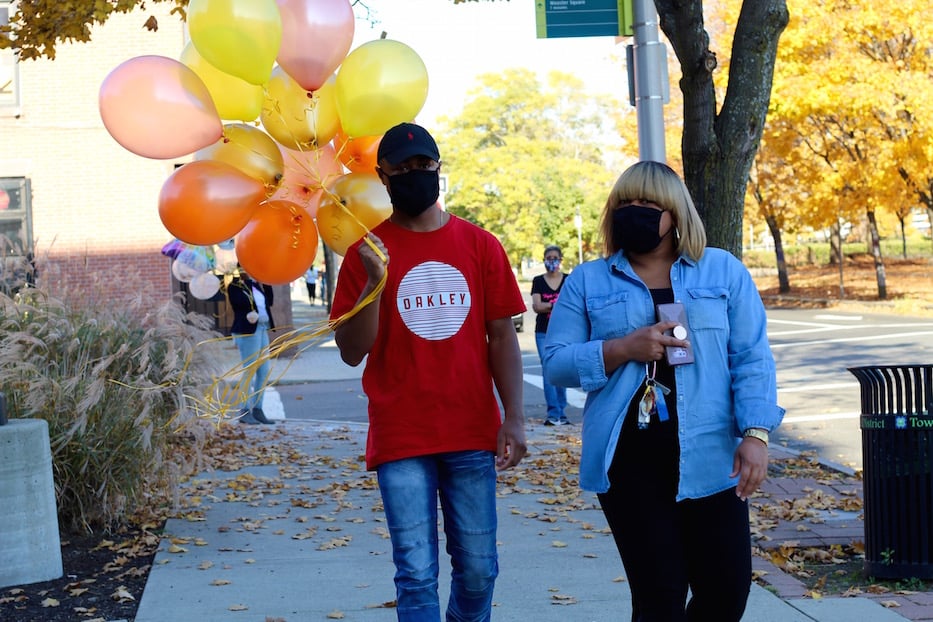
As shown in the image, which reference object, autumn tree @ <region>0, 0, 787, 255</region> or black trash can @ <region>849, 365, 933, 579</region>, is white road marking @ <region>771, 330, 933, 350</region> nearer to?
autumn tree @ <region>0, 0, 787, 255</region>

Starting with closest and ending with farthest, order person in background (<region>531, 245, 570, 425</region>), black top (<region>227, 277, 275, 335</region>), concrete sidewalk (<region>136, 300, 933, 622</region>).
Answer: concrete sidewalk (<region>136, 300, 933, 622</region>), black top (<region>227, 277, 275, 335</region>), person in background (<region>531, 245, 570, 425</region>)

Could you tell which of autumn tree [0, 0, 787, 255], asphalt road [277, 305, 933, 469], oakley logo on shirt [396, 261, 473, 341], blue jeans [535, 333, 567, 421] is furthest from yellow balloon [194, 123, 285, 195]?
blue jeans [535, 333, 567, 421]

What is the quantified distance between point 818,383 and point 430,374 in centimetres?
1180

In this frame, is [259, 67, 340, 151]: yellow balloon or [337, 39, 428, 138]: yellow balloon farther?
[259, 67, 340, 151]: yellow balloon

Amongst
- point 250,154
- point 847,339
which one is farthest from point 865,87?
point 250,154

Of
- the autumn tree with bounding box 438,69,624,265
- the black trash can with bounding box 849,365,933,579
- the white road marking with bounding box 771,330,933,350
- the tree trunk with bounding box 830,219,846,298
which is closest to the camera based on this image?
the black trash can with bounding box 849,365,933,579

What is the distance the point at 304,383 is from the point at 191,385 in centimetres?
1059

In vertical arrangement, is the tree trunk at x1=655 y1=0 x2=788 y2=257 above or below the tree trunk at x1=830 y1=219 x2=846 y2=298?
above

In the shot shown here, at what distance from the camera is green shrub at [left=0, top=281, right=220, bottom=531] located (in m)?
6.64

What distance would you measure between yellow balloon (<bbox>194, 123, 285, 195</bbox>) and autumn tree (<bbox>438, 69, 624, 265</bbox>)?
194 ft

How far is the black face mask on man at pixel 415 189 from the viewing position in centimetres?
378

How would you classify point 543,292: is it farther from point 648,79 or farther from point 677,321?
point 677,321

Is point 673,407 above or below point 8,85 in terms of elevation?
below

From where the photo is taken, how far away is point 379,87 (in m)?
4.30
